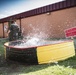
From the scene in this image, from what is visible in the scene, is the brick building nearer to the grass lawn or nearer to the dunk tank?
the dunk tank

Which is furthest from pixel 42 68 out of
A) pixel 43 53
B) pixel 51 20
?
pixel 51 20

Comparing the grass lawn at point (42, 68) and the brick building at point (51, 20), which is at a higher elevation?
the brick building at point (51, 20)

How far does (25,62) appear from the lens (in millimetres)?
7934

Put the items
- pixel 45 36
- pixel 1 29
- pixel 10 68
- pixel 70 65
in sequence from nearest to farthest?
pixel 70 65 → pixel 10 68 → pixel 45 36 → pixel 1 29

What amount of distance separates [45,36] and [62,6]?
3.02m

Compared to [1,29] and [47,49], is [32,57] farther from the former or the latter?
[1,29]

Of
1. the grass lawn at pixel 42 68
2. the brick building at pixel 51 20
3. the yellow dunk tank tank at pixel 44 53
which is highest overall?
the brick building at pixel 51 20

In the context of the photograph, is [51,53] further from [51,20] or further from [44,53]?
[51,20]

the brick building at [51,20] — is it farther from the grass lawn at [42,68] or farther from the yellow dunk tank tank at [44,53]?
the grass lawn at [42,68]

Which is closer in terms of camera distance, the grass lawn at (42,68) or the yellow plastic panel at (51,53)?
the grass lawn at (42,68)

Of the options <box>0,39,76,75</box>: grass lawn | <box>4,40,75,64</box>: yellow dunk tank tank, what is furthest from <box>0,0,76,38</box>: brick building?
<box>0,39,76,75</box>: grass lawn

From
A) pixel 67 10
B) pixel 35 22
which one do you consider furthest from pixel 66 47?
pixel 35 22

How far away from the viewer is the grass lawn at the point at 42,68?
6213mm

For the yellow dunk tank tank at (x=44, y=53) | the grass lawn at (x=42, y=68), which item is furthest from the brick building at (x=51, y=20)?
the grass lawn at (x=42, y=68)
